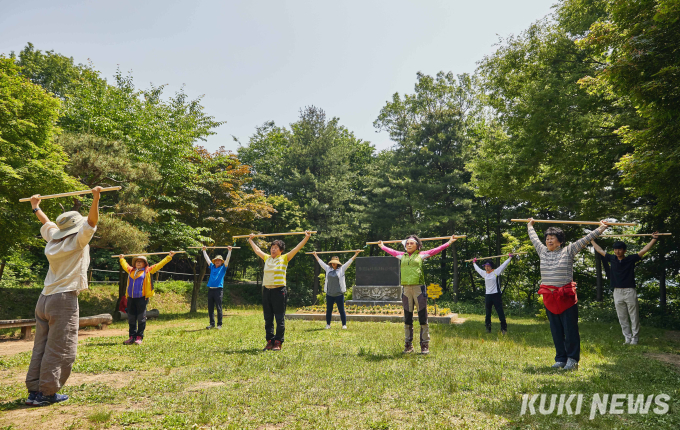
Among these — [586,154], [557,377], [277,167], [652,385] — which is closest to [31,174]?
[557,377]

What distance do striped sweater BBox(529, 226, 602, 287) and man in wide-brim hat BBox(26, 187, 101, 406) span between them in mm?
6544

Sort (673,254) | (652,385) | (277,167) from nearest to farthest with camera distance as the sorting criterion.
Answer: (652,385) < (673,254) < (277,167)

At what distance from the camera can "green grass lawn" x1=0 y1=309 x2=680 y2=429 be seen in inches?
158

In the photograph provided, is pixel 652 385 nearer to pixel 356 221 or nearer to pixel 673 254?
pixel 673 254

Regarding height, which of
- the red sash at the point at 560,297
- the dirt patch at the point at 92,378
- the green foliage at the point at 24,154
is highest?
the green foliage at the point at 24,154

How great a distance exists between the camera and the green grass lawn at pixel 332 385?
4.01m

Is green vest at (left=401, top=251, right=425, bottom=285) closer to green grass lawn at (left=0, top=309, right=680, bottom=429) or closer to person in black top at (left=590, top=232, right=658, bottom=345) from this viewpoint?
green grass lawn at (left=0, top=309, right=680, bottom=429)

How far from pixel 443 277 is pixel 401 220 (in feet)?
18.0

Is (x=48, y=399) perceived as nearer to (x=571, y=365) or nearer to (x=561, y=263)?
(x=571, y=365)

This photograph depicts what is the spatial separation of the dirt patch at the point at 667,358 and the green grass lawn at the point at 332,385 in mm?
240

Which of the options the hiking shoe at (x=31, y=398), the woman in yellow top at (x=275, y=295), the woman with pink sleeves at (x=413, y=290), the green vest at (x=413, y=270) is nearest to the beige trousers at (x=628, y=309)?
the woman with pink sleeves at (x=413, y=290)

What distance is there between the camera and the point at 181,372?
6.07m

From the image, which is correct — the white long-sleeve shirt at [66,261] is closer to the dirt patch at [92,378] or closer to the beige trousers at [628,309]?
the dirt patch at [92,378]

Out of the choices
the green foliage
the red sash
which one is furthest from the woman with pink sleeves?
the green foliage
